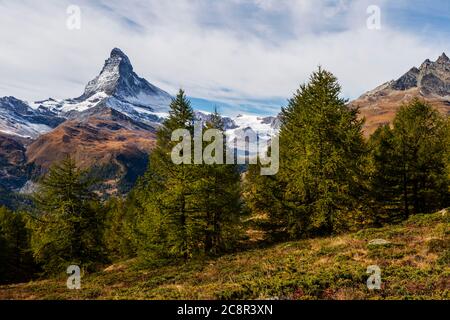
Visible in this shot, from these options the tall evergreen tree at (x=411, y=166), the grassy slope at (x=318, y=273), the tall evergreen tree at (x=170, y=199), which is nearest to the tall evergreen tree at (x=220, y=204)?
the tall evergreen tree at (x=170, y=199)

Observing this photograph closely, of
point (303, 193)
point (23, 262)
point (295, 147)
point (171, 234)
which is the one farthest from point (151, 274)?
point (23, 262)

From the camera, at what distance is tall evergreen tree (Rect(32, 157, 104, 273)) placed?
28.8 metres

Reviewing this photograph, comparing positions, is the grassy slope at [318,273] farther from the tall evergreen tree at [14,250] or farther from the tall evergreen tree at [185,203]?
the tall evergreen tree at [14,250]

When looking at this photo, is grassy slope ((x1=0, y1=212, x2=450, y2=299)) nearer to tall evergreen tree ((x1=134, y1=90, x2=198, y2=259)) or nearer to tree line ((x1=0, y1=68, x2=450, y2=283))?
tall evergreen tree ((x1=134, y1=90, x2=198, y2=259))

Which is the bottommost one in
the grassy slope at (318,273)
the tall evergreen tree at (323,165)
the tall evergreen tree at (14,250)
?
the tall evergreen tree at (14,250)

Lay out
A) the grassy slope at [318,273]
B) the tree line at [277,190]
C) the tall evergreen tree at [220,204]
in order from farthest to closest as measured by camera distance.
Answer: the tall evergreen tree at [220,204] → the tree line at [277,190] → the grassy slope at [318,273]

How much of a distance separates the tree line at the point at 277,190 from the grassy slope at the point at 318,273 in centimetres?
311

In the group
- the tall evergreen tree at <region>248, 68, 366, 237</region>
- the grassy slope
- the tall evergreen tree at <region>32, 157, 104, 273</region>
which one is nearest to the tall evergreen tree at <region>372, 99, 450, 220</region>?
the tall evergreen tree at <region>248, 68, 366, 237</region>

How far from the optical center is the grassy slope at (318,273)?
1286 centimetres

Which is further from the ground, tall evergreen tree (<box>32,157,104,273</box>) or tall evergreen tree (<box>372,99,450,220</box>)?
tall evergreen tree (<box>372,99,450,220</box>)

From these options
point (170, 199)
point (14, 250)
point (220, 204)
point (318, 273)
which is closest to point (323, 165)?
point (220, 204)

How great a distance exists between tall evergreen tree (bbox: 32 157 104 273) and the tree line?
0.08 metres

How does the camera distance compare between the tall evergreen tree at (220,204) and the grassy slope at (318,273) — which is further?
the tall evergreen tree at (220,204)
